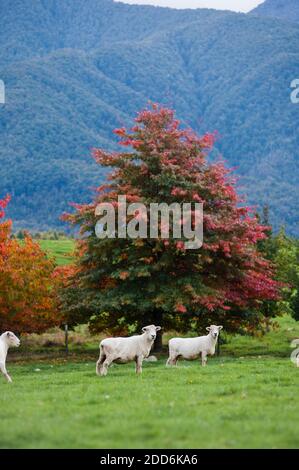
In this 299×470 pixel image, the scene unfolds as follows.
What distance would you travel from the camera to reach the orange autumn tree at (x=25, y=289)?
34625 millimetres

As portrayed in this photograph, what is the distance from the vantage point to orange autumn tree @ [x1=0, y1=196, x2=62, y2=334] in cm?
3462

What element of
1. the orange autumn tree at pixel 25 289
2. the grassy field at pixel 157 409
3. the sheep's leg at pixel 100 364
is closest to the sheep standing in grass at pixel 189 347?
the grassy field at pixel 157 409

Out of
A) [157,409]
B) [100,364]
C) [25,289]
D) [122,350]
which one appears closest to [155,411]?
[157,409]

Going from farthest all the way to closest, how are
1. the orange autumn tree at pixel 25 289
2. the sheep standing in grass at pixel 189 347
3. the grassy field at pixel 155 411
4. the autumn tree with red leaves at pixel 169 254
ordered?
the orange autumn tree at pixel 25 289 → the autumn tree with red leaves at pixel 169 254 → the sheep standing in grass at pixel 189 347 → the grassy field at pixel 155 411

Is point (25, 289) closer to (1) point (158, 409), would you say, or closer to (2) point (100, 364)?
(2) point (100, 364)

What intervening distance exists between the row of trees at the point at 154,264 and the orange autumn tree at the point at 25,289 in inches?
2.1

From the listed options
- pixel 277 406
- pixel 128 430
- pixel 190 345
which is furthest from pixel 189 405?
pixel 190 345

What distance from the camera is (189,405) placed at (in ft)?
51.3

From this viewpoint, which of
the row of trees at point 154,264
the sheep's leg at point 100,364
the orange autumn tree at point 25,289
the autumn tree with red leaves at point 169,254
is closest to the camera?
the sheep's leg at point 100,364

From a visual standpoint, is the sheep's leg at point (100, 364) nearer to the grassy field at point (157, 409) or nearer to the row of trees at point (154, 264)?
the grassy field at point (157, 409)

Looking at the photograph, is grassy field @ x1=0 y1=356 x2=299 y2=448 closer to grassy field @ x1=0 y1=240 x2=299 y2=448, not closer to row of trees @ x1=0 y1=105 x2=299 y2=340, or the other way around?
grassy field @ x1=0 y1=240 x2=299 y2=448

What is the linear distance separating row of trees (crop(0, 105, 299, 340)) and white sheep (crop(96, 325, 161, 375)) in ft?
24.9

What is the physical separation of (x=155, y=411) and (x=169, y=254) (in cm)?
1829
